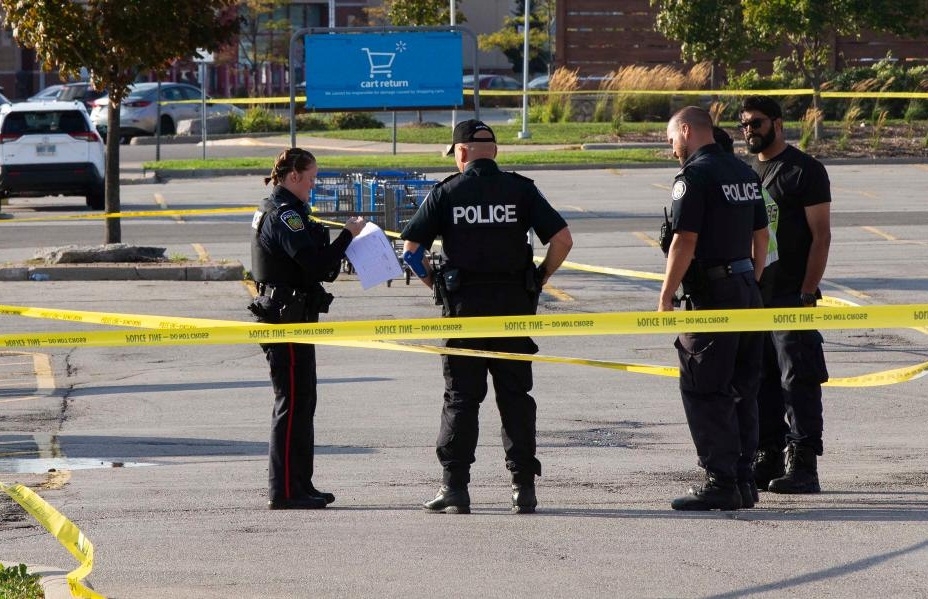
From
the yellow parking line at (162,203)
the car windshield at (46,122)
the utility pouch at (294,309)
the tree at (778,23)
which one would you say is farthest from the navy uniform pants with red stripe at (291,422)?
the tree at (778,23)

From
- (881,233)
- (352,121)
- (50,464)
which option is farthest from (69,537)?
(352,121)

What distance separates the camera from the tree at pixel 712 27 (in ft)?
118

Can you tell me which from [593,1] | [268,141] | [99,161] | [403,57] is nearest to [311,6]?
[593,1]

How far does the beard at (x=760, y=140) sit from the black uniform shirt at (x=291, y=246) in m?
2.09

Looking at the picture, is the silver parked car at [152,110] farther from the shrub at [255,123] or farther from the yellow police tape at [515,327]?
the yellow police tape at [515,327]

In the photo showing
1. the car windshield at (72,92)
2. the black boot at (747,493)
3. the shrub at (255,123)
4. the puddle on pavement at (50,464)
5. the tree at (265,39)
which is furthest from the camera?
the tree at (265,39)

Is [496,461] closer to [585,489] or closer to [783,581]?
[585,489]

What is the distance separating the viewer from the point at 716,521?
264 inches

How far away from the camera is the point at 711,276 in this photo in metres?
6.94

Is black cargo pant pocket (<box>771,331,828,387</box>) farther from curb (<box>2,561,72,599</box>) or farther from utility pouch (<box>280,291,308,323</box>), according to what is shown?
curb (<box>2,561,72,599</box>)

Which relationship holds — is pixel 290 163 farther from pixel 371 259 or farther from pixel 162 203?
pixel 162 203

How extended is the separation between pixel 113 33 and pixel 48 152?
284 inches

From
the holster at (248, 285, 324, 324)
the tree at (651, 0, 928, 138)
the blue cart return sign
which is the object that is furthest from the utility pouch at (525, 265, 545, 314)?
the tree at (651, 0, 928, 138)

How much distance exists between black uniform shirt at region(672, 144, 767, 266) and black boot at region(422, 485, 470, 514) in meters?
1.56
